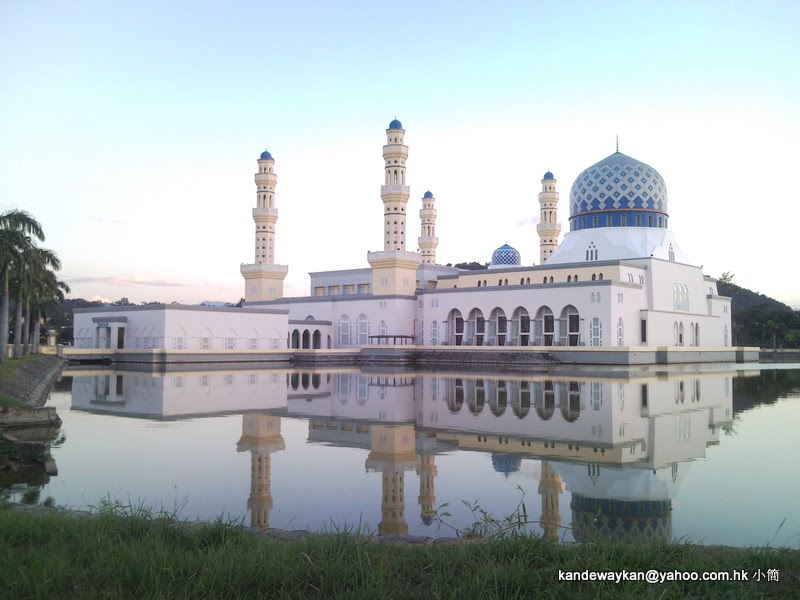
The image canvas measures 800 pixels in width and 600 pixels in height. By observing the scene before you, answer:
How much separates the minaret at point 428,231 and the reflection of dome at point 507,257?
788 centimetres

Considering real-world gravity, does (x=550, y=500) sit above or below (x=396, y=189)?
below

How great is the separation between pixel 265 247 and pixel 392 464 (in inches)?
1724

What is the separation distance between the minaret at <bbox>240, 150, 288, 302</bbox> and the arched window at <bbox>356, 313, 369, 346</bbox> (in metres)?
7.73

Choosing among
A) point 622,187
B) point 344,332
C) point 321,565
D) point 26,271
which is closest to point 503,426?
point 321,565

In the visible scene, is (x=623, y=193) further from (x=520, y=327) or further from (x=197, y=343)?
(x=197, y=343)

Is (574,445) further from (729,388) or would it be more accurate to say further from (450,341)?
(450,341)

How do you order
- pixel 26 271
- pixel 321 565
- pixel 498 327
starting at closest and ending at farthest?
pixel 321 565
pixel 26 271
pixel 498 327

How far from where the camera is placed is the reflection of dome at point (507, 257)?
165 feet

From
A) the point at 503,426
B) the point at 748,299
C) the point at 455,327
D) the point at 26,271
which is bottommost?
the point at 503,426

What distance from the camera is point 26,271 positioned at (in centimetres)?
2580

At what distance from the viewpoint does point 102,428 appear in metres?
12.8

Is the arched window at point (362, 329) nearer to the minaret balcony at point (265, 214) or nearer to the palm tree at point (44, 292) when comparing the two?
the minaret balcony at point (265, 214)

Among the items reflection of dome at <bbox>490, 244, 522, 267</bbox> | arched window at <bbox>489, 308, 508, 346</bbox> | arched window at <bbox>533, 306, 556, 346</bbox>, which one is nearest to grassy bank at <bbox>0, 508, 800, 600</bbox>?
arched window at <bbox>533, 306, 556, 346</bbox>

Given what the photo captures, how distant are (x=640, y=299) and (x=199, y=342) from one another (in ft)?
80.5
